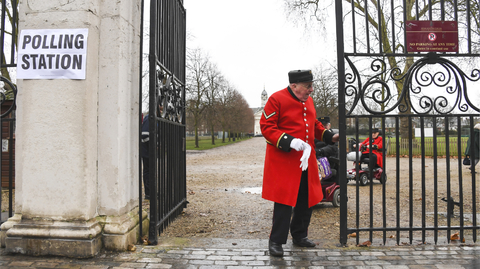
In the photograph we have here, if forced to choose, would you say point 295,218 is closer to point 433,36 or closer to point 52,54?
point 433,36

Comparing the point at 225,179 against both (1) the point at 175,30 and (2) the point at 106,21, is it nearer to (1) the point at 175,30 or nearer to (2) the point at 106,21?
(1) the point at 175,30

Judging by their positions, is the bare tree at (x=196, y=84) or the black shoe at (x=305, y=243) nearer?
the black shoe at (x=305, y=243)

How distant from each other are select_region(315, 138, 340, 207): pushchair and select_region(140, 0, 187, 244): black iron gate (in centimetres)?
246

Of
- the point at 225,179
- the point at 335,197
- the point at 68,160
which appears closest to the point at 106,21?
the point at 68,160

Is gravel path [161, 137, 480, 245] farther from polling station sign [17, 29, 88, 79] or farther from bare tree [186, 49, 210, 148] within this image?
bare tree [186, 49, 210, 148]

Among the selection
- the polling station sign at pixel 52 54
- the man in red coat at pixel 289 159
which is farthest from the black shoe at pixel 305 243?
the polling station sign at pixel 52 54

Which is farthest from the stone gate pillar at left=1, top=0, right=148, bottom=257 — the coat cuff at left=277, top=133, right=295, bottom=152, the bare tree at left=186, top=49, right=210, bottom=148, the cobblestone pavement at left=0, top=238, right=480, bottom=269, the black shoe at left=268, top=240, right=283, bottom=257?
the bare tree at left=186, top=49, right=210, bottom=148

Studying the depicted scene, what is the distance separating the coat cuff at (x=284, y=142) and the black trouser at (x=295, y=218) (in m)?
0.52

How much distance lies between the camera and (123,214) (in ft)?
13.6

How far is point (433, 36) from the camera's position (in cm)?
433

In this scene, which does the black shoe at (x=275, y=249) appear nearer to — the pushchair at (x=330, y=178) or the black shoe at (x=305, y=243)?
the black shoe at (x=305, y=243)

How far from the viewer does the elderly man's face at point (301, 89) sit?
4.11 metres

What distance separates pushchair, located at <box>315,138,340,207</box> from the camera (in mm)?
6598

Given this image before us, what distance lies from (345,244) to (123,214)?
2516 mm
